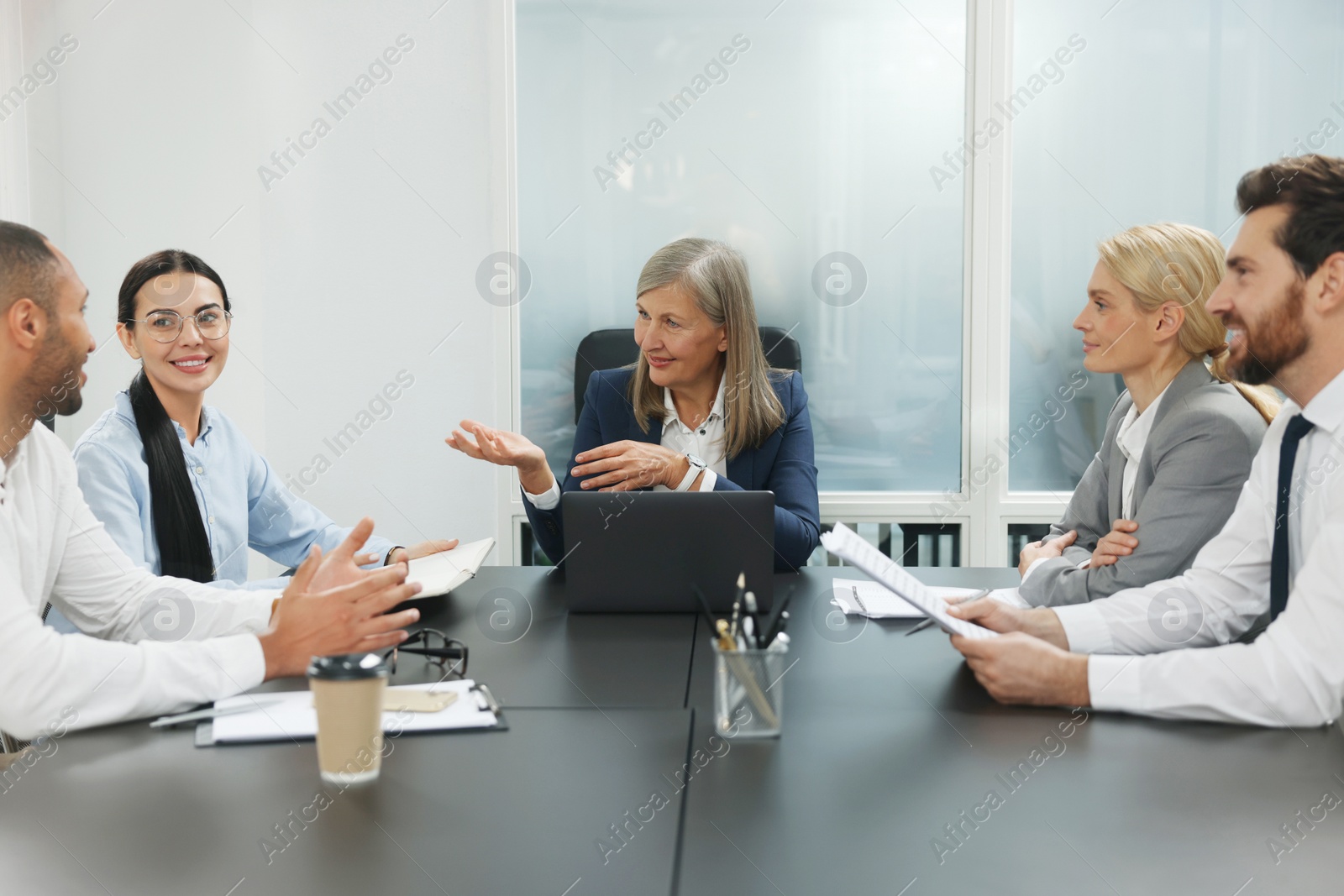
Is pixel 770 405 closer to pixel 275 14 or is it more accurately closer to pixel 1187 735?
pixel 1187 735

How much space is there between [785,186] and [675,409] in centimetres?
118

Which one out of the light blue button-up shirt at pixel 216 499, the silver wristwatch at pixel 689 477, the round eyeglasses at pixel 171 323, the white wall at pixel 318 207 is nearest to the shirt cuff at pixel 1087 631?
the silver wristwatch at pixel 689 477

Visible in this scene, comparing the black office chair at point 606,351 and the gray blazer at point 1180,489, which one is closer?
the gray blazer at point 1180,489

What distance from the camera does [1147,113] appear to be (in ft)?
10.3

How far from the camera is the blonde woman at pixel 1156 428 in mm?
1549

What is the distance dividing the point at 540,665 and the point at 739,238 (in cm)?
214

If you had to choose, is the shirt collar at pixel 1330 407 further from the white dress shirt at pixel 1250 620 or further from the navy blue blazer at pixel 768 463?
Answer: the navy blue blazer at pixel 768 463

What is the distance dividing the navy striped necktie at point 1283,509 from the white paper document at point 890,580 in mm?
368

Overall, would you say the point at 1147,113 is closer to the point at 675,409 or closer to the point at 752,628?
the point at 675,409

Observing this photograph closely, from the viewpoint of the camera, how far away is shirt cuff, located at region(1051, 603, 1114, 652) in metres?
1.36

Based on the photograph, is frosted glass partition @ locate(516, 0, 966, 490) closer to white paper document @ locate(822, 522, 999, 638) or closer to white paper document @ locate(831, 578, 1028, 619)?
white paper document @ locate(831, 578, 1028, 619)

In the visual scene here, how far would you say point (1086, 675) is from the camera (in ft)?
3.84

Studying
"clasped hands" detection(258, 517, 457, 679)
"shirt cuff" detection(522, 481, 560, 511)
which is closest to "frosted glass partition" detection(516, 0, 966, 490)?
"shirt cuff" detection(522, 481, 560, 511)

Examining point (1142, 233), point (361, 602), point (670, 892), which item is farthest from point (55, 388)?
point (1142, 233)
